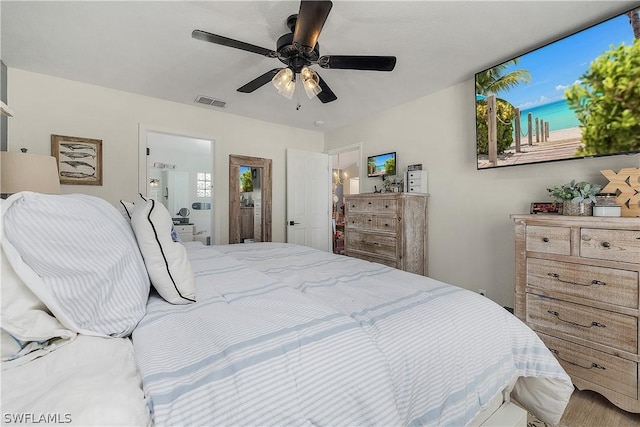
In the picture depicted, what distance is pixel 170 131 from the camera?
3.42 m

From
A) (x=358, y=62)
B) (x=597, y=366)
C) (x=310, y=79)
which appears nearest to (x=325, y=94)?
(x=310, y=79)

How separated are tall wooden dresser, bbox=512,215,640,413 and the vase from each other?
0.54 ft

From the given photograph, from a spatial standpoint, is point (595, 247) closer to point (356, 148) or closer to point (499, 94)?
point (499, 94)

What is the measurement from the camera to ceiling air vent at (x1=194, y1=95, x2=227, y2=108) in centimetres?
329

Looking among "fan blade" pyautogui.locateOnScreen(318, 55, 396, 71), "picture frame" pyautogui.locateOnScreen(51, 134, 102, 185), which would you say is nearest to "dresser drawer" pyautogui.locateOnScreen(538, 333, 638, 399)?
"fan blade" pyautogui.locateOnScreen(318, 55, 396, 71)

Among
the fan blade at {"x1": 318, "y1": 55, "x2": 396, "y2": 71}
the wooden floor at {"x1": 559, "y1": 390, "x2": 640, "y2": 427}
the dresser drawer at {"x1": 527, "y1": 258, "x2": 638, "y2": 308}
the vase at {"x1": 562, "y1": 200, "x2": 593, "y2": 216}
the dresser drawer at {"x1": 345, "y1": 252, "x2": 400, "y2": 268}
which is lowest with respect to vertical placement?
the wooden floor at {"x1": 559, "y1": 390, "x2": 640, "y2": 427}

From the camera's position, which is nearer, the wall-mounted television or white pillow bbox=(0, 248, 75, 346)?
white pillow bbox=(0, 248, 75, 346)

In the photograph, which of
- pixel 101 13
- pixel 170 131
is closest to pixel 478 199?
pixel 101 13

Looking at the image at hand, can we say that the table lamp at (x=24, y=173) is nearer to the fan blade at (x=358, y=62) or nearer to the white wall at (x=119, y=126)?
the white wall at (x=119, y=126)

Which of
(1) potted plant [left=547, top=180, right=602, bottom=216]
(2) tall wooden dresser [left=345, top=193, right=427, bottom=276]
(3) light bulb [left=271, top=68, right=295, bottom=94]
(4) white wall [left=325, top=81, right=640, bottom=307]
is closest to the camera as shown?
(1) potted plant [left=547, top=180, right=602, bottom=216]

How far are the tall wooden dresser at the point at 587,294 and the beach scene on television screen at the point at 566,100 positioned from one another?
65 cm

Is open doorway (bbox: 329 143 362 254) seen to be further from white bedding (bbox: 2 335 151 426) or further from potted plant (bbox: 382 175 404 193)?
white bedding (bbox: 2 335 151 426)

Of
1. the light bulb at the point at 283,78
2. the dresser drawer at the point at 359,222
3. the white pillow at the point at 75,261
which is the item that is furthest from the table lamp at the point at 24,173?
the dresser drawer at the point at 359,222

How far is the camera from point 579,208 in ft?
5.91
